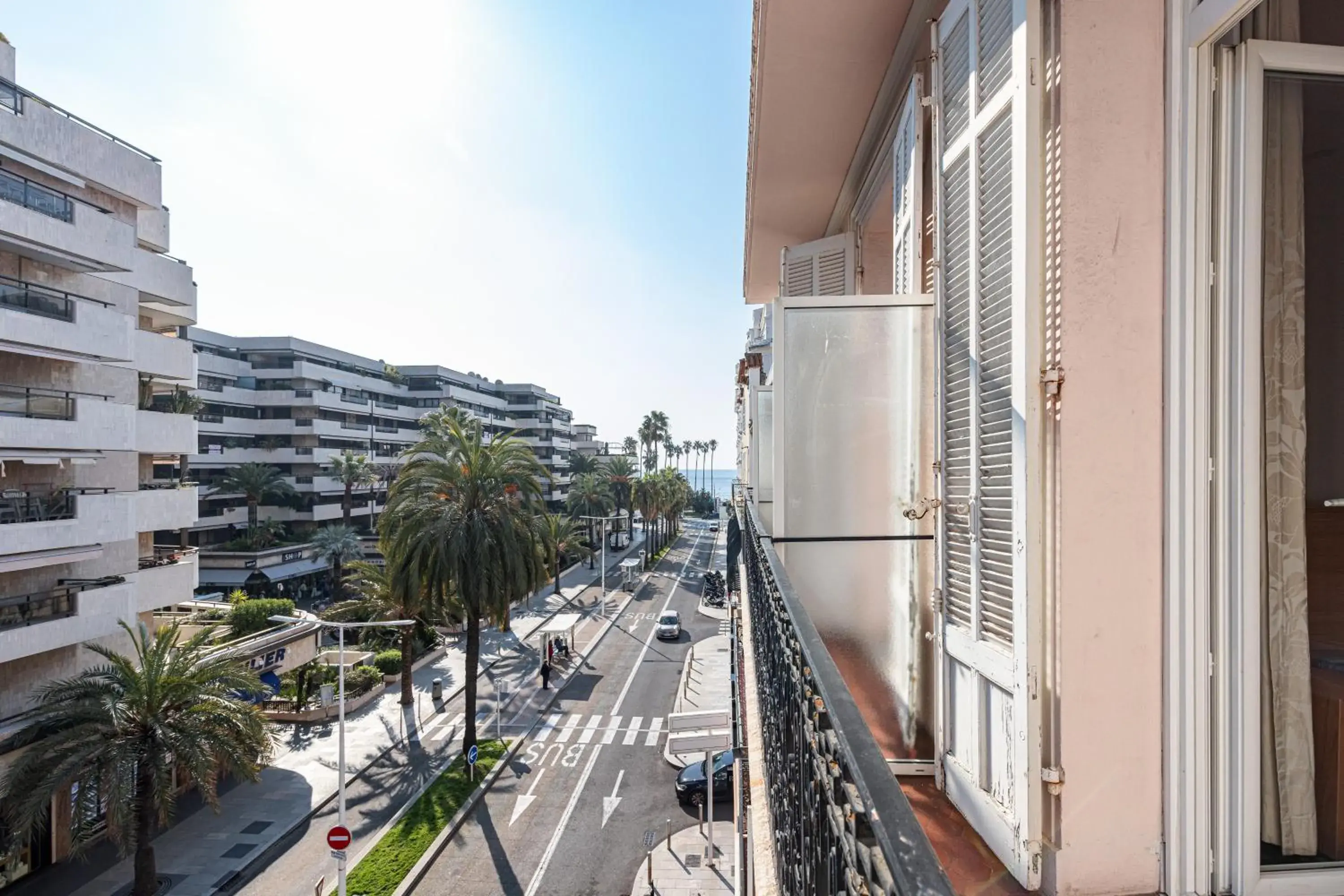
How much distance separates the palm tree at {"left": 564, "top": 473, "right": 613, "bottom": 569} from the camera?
55000 millimetres

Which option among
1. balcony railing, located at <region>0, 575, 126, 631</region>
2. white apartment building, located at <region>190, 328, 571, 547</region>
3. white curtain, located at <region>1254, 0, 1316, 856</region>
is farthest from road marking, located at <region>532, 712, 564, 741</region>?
white curtain, located at <region>1254, 0, 1316, 856</region>

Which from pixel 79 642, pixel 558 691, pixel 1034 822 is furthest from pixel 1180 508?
pixel 558 691

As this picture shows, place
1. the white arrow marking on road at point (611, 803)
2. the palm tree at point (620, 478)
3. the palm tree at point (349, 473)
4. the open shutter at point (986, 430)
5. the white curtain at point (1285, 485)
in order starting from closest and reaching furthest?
the white curtain at point (1285, 485), the open shutter at point (986, 430), the white arrow marking on road at point (611, 803), the palm tree at point (349, 473), the palm tree at point (620, 478)

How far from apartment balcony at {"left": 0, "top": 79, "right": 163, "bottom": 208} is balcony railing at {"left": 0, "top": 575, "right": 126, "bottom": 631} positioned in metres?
9.85

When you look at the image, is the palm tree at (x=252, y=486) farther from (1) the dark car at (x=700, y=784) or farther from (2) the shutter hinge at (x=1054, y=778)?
(2) the shutter hinge at (x=1054, y=778)

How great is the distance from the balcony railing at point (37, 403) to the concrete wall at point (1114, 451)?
2019 cm

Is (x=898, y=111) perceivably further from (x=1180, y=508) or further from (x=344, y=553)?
(x=344, y=553)

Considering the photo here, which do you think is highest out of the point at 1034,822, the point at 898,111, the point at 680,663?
the point at 898,111

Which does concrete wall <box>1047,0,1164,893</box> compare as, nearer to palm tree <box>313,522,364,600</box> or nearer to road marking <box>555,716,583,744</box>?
road marking <box>555,716,583,744</box>

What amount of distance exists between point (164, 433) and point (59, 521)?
12.4 feet

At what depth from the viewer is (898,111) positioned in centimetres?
512

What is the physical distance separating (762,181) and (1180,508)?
20.2 ft

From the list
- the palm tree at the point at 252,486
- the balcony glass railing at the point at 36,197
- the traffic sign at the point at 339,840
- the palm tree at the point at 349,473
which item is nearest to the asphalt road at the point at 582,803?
the traffic sign at the point at 339,840

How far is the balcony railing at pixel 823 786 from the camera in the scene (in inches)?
50.5
